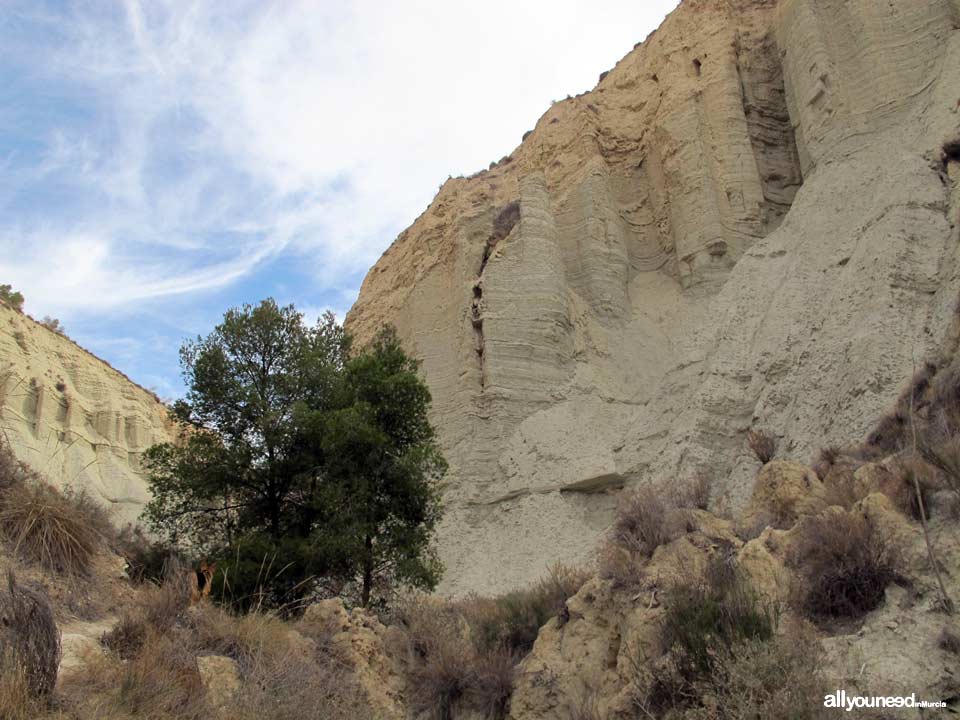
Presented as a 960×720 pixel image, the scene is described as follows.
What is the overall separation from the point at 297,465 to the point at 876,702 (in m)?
9.74

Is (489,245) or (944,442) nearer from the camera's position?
(944,442)

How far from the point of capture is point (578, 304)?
81.5 ft

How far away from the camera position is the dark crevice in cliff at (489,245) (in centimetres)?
2380

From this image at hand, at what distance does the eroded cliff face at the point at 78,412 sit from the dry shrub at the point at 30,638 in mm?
21724

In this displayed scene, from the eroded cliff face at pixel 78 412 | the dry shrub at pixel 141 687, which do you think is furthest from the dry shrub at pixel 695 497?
the eroded cliff face at pixel 78 412

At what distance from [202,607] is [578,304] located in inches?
712

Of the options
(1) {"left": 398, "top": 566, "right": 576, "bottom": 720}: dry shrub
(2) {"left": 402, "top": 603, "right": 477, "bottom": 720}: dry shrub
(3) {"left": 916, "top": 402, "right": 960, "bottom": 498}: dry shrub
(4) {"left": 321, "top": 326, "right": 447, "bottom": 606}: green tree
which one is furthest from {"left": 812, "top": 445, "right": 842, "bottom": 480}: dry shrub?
(4) {"left": 321, "top": 326, "right": 447, "bottom": 606}: green tree

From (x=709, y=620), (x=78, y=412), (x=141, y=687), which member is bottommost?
(x=709, y=620)

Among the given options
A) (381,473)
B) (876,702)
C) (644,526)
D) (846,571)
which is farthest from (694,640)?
(381,473)

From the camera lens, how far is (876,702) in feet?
18.9

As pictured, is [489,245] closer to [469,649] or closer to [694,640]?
[469,649]

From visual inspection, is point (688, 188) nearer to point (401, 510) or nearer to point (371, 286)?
point (371, 286)

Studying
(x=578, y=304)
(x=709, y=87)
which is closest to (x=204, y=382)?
(x=578, y=304)

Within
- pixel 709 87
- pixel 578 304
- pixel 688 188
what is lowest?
pixel 578 304
